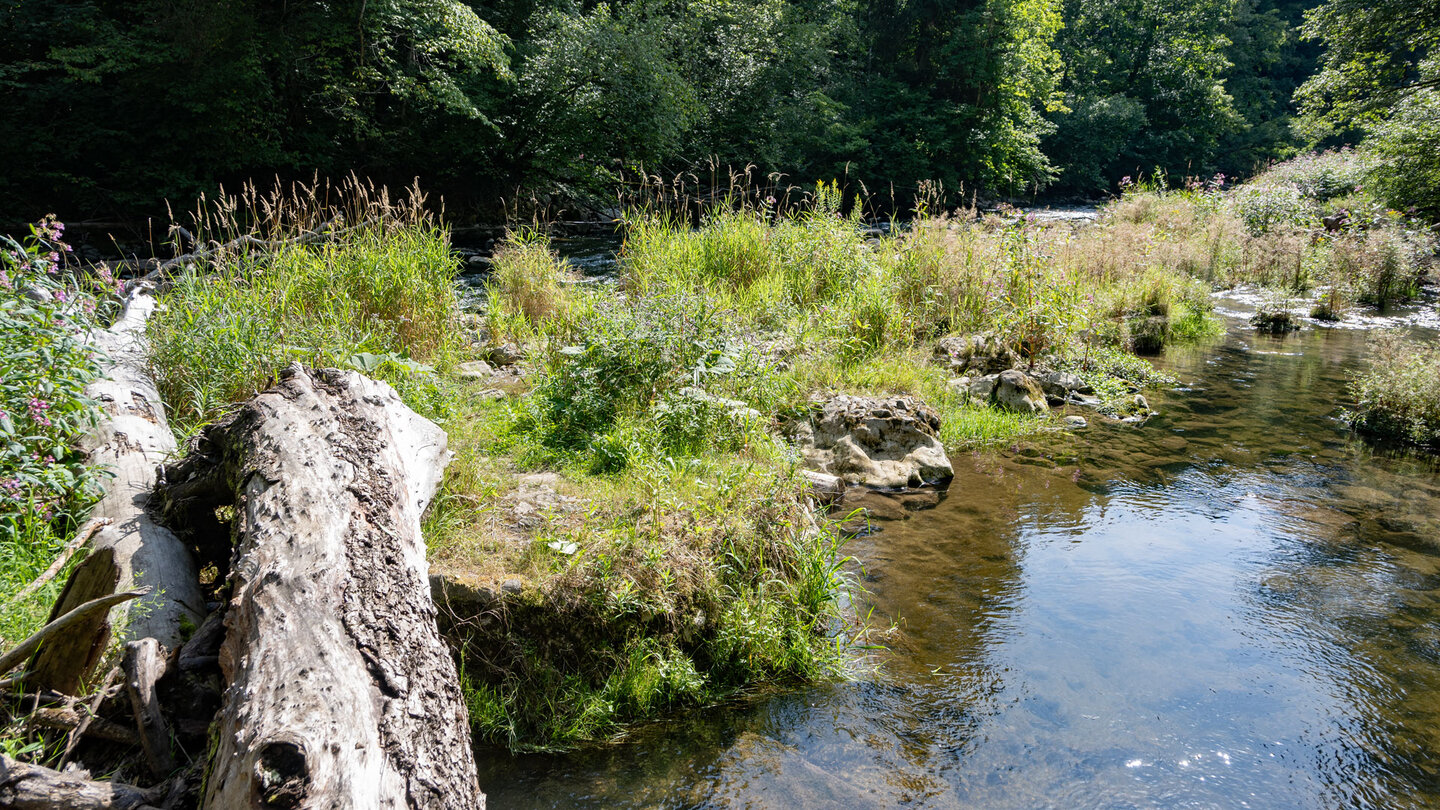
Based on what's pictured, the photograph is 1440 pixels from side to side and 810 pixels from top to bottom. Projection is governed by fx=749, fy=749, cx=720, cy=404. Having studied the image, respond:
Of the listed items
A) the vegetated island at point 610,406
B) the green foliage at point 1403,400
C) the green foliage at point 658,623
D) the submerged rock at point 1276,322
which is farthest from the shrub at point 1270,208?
the green foliage at point 658,623

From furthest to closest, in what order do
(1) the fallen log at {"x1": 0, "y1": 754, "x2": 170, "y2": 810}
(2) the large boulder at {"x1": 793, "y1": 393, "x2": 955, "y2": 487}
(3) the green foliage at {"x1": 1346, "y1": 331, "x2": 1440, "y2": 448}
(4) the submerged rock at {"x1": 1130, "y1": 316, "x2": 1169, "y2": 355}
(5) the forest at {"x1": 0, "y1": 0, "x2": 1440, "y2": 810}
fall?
(4) the submerged rock at {"x1": 1130, "y1": 316, "x2": 1169, "y2": 355} < (3) the green foliage at {"x1": 1346, "y1": 331, "x2": 1440, "y2": 448} < (2) the large boulder at {"x1": 793, "y1": 393, "x2": 955, "y2": 487} < (5) the forest at {"x1": 0, "y1": 0, "x2": 1440, "y2": 810} < (1) the fallen log at {"x1": 0, "y1": 754, "x2": 170, "y2": 810}

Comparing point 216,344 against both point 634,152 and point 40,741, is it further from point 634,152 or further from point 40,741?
point 634,152

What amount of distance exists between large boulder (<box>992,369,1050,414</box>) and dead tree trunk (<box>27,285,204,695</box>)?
23.5 ft

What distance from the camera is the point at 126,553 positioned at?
3.07 m

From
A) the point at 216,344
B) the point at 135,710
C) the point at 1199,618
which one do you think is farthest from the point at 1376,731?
the point at 216,344

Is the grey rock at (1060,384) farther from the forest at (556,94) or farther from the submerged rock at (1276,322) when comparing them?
the submerged rock at (1276,322)

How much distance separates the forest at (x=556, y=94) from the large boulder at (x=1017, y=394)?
3803 millimetres

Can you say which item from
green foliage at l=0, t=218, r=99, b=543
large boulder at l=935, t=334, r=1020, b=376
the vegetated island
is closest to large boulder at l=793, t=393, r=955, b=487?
the vegetated island

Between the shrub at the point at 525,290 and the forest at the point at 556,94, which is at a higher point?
the forest at the point at 556,94

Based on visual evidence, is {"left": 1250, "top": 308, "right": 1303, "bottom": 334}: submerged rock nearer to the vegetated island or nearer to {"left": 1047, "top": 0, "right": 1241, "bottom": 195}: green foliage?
the vegetated island

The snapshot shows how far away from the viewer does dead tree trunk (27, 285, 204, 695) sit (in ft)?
8.48

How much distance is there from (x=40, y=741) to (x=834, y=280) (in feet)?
25.4

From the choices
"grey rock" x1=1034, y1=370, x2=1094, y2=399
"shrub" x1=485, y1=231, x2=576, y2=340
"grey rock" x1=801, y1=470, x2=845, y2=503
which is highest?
"shrub" x1=485, y1=231, x2=576, y2=340

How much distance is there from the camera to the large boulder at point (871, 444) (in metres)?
6.25
